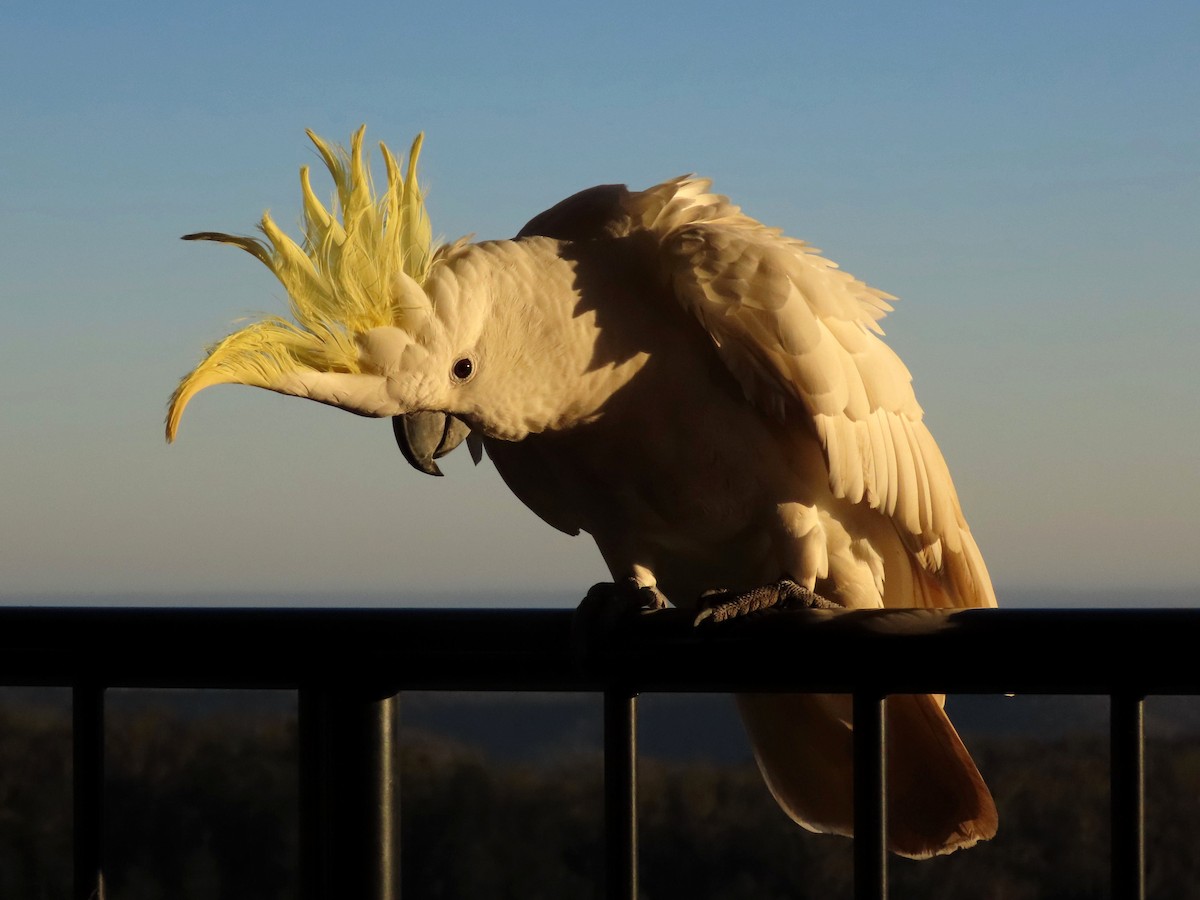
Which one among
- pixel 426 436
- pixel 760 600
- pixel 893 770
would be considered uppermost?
pixel 426 436

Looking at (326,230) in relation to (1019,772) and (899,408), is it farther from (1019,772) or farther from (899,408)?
(1019,772)

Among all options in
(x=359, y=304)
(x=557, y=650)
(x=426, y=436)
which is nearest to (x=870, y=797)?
(x=557, y=650)

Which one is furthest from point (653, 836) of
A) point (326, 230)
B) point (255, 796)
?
point (326, 230)

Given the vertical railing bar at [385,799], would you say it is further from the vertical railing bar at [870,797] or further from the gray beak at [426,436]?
the gray beak at [426,436]

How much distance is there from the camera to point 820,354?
7.13ft

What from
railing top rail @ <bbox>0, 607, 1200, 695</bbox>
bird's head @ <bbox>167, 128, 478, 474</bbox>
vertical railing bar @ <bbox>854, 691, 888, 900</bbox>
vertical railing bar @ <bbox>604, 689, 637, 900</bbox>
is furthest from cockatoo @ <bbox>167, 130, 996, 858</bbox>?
vertical railing bar @ <bbox>854, 691, 888, 900</bbox>

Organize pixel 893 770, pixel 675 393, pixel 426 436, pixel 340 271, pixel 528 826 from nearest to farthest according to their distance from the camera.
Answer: pixel 340 271 → pixel 426 436 → pixel 675 393 → pixel 893 770 → pixel 528 826

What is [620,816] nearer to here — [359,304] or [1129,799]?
[1129,799]

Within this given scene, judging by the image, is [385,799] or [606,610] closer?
[385,799]

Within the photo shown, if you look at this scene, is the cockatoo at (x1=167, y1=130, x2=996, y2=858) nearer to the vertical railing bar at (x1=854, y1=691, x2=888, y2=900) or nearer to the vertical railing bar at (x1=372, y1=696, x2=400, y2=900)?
the vertical railing bar at (x1=372, y1=696, x2=400, y2=900)

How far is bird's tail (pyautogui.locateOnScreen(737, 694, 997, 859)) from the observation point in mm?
2279

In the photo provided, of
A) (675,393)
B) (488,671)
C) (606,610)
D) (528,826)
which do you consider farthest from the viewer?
(528,826)

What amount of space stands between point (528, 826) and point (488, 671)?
13277 millimetres

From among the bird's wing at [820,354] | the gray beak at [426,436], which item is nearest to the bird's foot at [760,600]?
the bird's wing at [820,354]
